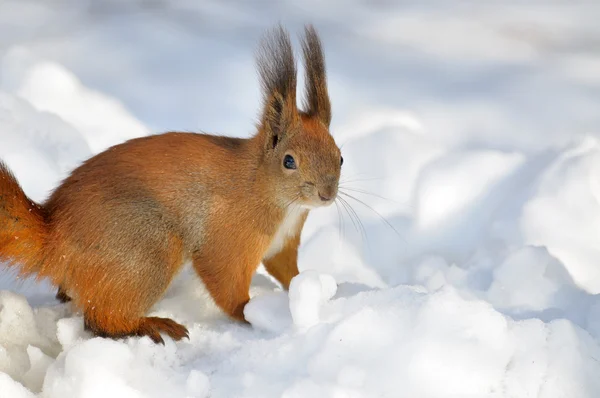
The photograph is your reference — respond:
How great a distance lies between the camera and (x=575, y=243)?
7.99 feet

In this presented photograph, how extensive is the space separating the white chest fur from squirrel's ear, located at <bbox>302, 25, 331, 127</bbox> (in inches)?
8.2

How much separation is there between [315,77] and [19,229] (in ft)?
2.30

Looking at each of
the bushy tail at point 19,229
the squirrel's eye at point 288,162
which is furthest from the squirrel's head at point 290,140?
the bushy tail at point 19,229

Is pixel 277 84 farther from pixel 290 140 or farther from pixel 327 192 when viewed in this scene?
pixel 327 192

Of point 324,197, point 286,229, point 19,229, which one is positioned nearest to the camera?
point 19,229

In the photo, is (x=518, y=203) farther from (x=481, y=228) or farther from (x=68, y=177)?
(x=68, y=177)

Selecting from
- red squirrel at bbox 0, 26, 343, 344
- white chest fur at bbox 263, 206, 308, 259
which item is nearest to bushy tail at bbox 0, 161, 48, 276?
red squirrel at bbox 0, 26, 343, 344

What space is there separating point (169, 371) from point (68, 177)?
1.57 feet

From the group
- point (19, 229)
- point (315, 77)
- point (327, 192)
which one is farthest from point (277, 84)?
point (19, 229)

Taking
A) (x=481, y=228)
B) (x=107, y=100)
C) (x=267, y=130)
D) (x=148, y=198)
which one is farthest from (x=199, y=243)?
(x=107, y=100)

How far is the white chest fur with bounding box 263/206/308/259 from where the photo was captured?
6.17 ft

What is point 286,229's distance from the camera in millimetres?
1912

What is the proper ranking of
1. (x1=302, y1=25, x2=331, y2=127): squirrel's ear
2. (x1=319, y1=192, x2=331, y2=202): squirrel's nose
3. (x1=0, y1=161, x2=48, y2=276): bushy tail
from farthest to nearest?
(x1=302, y1=25, x2=331, y2=127): squirrel's ear → (x1=319, y1=192, x2=331, y2=202): squirrel's nose → (x1=0, y1=161, x2=48, y2=276): bushy tail

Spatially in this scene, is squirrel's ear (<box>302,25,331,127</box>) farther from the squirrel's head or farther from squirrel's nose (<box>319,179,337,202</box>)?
squirrel's nose (<box>319,179,337,202</box>)
